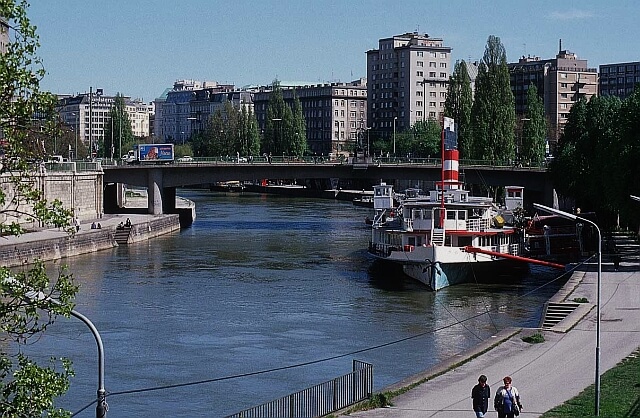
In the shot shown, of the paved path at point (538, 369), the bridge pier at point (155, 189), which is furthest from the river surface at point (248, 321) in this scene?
the bridge pier at point (155, 189)

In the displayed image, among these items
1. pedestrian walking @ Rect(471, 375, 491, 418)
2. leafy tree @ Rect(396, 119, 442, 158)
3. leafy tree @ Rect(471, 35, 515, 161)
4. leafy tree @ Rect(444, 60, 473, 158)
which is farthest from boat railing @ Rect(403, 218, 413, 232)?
leafy tree @ Rect(396, 119, 442, 158)

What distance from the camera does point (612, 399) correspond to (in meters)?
29.1

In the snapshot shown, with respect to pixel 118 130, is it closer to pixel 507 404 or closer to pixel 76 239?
pixel 76 239

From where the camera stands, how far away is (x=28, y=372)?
15938 mm

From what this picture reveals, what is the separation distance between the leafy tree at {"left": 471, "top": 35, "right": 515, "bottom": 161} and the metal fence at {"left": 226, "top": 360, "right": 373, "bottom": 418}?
282 feet

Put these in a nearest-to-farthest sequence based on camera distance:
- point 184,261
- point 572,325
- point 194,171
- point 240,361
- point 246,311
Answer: point 240,361 < point 572,325 < point 246,311 < point 184,261 < point 194,171

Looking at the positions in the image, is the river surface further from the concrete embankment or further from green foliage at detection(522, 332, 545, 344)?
green foliage at detection(522, 332, 545, 344)

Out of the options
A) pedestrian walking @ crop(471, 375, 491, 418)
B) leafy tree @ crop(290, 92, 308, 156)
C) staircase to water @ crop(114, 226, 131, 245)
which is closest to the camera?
pedestrian walking @ crop(471, 375, 491, 418)

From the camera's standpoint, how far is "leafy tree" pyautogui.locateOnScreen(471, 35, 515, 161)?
378 ft

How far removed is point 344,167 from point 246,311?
57.4 m

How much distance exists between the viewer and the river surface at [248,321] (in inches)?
1366

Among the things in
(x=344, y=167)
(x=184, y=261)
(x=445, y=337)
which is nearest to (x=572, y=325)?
(x=445, y=337)

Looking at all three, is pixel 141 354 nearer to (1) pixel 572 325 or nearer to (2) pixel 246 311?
(2) pixel 246 311

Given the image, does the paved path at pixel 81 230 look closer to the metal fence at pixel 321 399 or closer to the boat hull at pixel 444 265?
the boat hull at pixel 444 265
